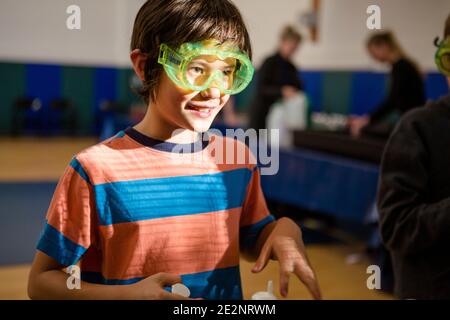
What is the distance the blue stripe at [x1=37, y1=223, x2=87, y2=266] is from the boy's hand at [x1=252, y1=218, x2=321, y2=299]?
23 cm

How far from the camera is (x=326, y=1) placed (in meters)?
1.33

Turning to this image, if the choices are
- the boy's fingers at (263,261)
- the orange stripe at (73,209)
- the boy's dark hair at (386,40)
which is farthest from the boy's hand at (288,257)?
the boy's dark hair at (386,40)

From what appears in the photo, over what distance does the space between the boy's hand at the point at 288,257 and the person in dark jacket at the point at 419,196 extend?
1.19 feet

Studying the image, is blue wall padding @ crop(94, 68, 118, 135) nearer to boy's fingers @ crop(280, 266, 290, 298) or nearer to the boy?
the boy

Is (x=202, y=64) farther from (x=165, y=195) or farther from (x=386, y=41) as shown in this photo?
(x=386, y=41)

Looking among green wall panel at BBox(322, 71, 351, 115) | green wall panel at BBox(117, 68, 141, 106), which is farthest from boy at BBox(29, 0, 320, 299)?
green wall panel at BBox(322, 71, 351, 115)

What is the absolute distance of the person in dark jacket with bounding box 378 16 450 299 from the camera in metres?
1.03

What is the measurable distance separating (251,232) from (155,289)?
241mm

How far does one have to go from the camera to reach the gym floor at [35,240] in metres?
0.83

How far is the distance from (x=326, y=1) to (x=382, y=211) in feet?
1.75

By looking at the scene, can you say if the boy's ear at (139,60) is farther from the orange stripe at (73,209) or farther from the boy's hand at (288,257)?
the boy's hand at (288,257)

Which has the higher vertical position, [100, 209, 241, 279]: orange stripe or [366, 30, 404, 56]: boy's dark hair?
[366, 30, 404, 56]: boy's dark hair

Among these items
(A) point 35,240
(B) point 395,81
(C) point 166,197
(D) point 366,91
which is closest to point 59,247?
(C) point 166,197
